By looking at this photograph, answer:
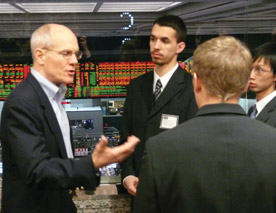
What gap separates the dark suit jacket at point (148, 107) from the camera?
7.52 ft

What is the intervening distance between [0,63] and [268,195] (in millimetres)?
2884

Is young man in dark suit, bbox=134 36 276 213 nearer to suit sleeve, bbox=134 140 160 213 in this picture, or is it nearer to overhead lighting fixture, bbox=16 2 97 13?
suit sleeve, bbox=134 140 160 213

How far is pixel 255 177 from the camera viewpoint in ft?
4.19

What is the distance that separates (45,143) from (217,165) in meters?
0.73

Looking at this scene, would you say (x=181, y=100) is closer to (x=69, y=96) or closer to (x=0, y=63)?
(x=69, y=96)

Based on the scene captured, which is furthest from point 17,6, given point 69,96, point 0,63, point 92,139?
point 92,139

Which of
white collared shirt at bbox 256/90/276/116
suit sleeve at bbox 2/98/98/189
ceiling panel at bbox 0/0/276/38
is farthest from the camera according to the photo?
ceiling panel at bbox 0/0/276/38

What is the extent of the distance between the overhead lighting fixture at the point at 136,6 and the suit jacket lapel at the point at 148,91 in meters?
0.93

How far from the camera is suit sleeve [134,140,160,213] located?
132 centimetres

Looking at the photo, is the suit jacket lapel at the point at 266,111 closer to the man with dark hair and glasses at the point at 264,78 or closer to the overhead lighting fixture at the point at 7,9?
the man with dark hair and glasses at the point at 264,78

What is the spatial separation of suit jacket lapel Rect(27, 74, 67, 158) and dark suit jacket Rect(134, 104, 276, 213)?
0.53 meters

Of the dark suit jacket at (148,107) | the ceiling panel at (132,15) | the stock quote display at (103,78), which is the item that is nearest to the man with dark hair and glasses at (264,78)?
the dark suit jacket at (148,107)

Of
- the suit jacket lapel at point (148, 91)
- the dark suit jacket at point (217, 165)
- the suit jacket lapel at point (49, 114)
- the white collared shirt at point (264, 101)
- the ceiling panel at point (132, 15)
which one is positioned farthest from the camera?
the ceiling panel at point (132, 15)

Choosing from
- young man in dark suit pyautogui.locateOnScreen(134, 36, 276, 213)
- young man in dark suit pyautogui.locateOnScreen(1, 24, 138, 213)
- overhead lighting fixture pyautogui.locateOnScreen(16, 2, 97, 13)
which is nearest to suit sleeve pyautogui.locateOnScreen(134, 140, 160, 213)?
young man in dark suit pyautogui.locateOnScreen(134, 36, 276, 213)
